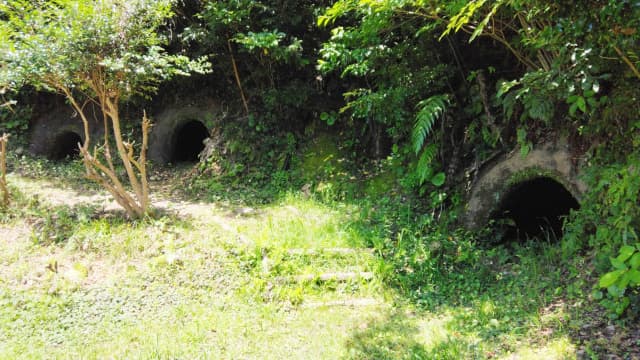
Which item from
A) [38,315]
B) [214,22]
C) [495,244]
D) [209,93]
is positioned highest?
[214,22]

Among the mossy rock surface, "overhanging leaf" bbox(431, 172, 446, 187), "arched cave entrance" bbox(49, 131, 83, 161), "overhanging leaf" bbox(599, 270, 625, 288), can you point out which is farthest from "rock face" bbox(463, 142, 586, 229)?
"arched cave entrance" bbox(49, 131, 83, 161)

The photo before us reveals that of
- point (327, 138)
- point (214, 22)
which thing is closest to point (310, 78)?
point (327, 138)

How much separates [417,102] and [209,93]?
5.39 meters

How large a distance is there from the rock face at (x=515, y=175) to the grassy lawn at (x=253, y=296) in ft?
1.97

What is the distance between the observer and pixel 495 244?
592 centimetres

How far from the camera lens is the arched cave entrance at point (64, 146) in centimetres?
1160

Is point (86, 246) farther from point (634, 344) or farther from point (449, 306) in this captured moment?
point (634, 344)

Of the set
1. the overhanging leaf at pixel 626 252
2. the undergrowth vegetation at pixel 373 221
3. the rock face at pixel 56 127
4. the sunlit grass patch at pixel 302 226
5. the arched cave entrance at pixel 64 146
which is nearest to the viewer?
the overhanging leaf at pixel 626 252

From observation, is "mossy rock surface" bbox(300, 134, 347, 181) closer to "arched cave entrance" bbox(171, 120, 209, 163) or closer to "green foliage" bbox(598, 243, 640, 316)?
"arched cave entrance" bbox(171, 120, 209, 163)

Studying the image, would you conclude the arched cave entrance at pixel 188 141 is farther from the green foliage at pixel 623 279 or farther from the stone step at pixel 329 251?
the green foliage at pixel 623 279

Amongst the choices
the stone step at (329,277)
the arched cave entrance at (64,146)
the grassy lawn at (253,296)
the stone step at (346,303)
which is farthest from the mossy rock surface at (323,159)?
the arched cave entrance at (64,146)

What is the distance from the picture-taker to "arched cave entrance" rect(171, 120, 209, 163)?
36.0 ft

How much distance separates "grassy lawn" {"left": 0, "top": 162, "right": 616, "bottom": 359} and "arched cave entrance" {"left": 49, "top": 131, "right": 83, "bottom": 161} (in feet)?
16.2

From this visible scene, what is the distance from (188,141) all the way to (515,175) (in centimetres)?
919
